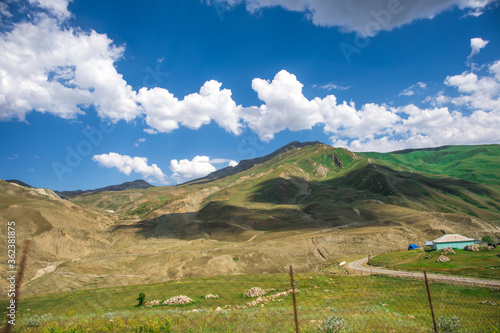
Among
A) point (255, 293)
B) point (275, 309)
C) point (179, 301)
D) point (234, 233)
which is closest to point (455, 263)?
point (255, 293)

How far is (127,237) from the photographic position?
120562 millimetres

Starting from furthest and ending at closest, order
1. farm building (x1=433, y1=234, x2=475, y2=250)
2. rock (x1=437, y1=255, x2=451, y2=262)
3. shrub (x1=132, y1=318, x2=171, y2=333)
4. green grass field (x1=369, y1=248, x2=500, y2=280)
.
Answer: farm building (x1=433, y1=234, x2=475, y2=250), rock (x1=437, y1=255, x2=451, y2=262), green grass field (x1=369, y1=248, x2=500, y2=280), shrub (x1=132, y1=318, x2=171, y2=333)

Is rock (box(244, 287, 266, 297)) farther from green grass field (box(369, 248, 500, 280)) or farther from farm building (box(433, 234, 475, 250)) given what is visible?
farm building (box(433, 234, 475, 250))

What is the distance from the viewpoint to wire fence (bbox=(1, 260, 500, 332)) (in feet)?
44.2

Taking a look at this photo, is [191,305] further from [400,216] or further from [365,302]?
[400,216]

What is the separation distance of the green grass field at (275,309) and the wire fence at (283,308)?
0.04 m

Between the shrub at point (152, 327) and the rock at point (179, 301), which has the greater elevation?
the shrub at point (152, 327)

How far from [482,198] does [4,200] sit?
908ft

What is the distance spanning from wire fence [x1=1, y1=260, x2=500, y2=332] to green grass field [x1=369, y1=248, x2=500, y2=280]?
24.1 feet

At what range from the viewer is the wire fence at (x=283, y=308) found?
531 inches

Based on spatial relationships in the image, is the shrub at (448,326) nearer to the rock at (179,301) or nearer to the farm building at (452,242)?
the rock at (179,301)

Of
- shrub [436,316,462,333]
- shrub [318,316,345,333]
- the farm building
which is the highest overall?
shrub [318,316,345,333]

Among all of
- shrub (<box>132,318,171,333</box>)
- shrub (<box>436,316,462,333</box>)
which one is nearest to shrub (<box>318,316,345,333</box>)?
shrub (<box>436,316,462,333</box>)

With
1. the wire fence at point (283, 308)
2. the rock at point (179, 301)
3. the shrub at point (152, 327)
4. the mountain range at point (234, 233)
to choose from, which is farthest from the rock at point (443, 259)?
the shrub at point (152, 327)
